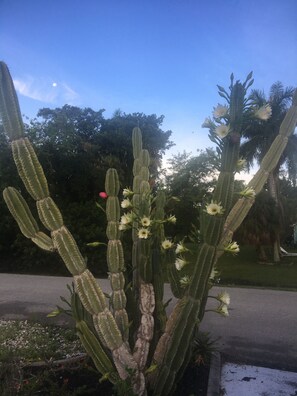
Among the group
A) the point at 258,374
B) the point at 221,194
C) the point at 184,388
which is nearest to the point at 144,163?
the point at 221,194

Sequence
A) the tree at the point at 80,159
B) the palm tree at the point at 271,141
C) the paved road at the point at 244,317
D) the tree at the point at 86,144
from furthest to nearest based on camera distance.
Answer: the palm tree at the point at 271,141, the tree at the point at 86,144, the tree at the point at 80,159, the paved road at the point at 244,317

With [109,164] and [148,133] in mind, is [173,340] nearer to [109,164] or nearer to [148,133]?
[109,164]

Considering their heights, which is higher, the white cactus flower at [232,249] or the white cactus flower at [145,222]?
the white cactus flower at [145,222]

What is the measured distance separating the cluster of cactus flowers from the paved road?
5.02ft

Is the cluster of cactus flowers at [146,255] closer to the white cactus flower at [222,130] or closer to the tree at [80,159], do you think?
the white cactus flower at [222,130]

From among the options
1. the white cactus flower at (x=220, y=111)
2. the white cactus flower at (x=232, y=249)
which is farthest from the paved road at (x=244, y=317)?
the white cactus flower at (x=220, y=111)

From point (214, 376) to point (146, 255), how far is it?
4.71 ft

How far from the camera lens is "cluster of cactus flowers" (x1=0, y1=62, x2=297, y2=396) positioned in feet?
9.63

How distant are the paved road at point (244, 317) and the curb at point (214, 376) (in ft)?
1.13

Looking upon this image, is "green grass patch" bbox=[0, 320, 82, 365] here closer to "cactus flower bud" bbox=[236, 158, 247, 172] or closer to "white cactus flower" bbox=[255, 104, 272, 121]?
"cactus flower bud" bbox=[236, 158, 247, 172]

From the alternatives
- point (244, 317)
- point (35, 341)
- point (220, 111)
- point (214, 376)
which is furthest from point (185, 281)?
point (244, 317)

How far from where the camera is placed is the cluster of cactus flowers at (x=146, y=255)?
2.94 metres

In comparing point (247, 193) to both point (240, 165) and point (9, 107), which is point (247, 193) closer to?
point (240, 165)

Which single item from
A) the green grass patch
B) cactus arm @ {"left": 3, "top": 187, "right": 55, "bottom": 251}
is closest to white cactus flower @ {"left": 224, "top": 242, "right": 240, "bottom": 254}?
cactus arm @ {"left": 3, "top": 187, "right": 55, "bottom": 251}
